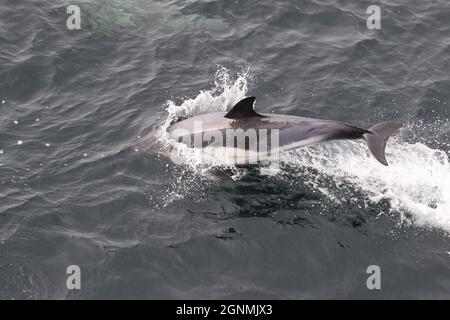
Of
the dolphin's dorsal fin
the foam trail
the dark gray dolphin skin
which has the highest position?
the dolphin's dorsal fin

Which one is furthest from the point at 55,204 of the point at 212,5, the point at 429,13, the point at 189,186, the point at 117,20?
the point at 429,13

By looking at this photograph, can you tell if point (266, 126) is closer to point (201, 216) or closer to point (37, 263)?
point (201, 216)

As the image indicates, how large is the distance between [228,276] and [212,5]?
12724mm

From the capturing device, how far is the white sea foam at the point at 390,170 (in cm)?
1412

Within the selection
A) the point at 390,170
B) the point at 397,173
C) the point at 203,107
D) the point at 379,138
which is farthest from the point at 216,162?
the point at 397,173

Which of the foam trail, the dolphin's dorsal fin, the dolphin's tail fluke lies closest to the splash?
the dolphin's dorsal fin

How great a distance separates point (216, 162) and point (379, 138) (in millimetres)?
4140

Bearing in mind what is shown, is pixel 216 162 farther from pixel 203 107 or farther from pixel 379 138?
pixel 379 138

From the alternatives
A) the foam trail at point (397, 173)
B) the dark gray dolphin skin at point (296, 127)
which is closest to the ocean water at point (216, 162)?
the foam trail at point (397, 173)

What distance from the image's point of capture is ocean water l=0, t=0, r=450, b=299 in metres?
12.8

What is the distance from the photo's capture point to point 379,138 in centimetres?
1412

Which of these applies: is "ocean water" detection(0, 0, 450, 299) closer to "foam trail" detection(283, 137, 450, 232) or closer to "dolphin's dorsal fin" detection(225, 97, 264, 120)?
"foam trail" detection(283, 137, 450, 232)

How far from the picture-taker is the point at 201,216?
14.1 metres

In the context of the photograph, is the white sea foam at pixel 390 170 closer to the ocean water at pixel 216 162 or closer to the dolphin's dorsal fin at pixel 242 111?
the ocean water at pixel 216 162
